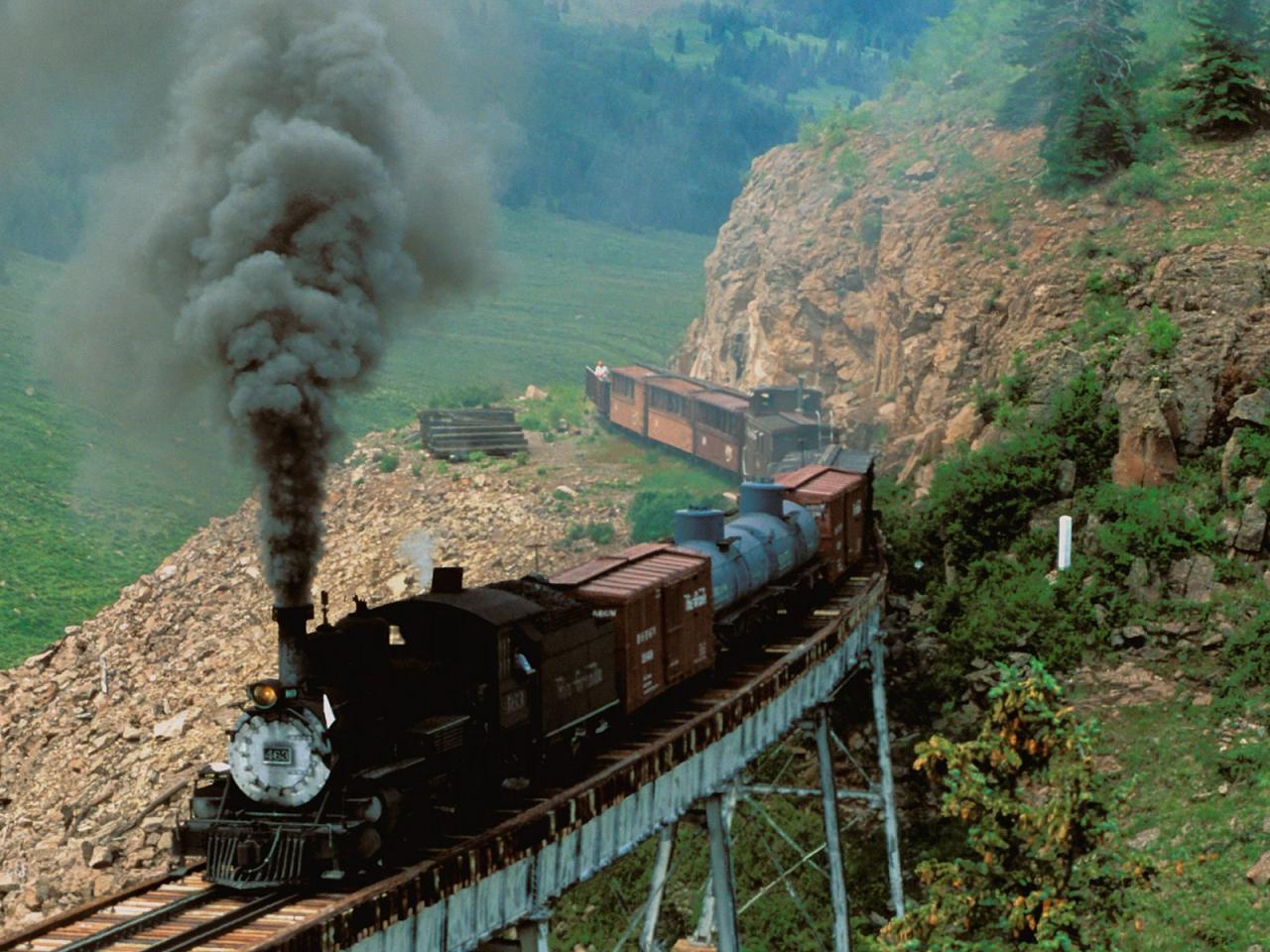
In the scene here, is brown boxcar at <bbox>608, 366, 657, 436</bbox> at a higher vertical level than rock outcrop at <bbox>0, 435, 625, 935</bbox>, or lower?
higher

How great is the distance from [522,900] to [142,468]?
5300 centimetres

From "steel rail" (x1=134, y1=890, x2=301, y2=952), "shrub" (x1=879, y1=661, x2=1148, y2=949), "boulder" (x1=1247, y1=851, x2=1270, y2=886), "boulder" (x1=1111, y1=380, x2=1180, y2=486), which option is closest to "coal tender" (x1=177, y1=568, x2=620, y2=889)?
"steel rail" (x1=134, y1=890, x2=301, y2=952)

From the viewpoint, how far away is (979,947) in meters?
18.4

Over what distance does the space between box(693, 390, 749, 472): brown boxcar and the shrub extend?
41521 millimetres

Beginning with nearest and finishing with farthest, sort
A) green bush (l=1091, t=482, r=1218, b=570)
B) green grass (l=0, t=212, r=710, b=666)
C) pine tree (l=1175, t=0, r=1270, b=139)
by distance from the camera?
green bush (l=1091, t=482, r=1218, b=570)
pine tree (l=1175, t=0, r=1270, b=139)
green grass (l=0, t=212, r=710, b=666)

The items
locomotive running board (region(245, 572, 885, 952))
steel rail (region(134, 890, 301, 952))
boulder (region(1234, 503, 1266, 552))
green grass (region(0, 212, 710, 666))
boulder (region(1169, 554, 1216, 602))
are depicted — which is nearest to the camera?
steel rail (region(134, 890, 301, 952))

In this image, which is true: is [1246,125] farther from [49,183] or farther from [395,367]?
[395,367]

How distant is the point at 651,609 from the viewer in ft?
84.5

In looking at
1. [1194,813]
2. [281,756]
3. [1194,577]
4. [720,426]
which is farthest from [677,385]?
[281,756]

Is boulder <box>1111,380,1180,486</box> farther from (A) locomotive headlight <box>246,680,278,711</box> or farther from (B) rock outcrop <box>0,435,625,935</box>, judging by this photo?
(A) locomotive headlight <box>246,680,278,711</box>

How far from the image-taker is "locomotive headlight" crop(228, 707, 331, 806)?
17.8 meters

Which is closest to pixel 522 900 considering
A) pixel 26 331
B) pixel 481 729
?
pixel 481 729

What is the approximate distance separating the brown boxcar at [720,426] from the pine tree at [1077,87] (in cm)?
1412

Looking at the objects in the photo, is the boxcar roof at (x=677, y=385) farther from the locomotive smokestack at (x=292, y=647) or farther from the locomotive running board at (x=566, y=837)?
the locomotive smokestack at (x=292, y=647)
